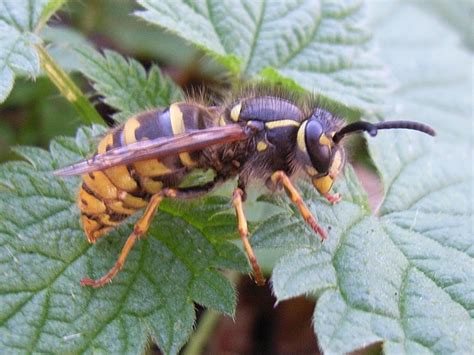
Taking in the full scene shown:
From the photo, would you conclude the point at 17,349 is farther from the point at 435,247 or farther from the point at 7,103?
the point at 7,103

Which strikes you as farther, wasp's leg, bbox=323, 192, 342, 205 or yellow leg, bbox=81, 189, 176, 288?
wasp's leg, bbox=323, 192, 342, 205

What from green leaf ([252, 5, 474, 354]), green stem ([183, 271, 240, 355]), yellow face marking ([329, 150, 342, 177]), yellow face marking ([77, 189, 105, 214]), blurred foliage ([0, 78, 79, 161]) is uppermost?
yellow face marking ([77, 189, 105, 214])

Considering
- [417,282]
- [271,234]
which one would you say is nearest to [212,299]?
[271,234]

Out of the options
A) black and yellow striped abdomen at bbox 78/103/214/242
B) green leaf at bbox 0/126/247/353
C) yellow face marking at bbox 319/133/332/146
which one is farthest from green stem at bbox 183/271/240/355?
yellow face marking at bbox 319/133/332/146

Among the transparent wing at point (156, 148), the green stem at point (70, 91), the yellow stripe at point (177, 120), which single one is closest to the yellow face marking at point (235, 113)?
the transparent wing at point (156, 148)

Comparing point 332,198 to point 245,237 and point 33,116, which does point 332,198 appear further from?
point 33,116

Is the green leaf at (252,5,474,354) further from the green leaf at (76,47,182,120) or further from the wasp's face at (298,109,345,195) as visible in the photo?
the green leaf at (76,47,182,120)

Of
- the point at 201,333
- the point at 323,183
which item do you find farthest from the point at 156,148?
the point at 201,333
